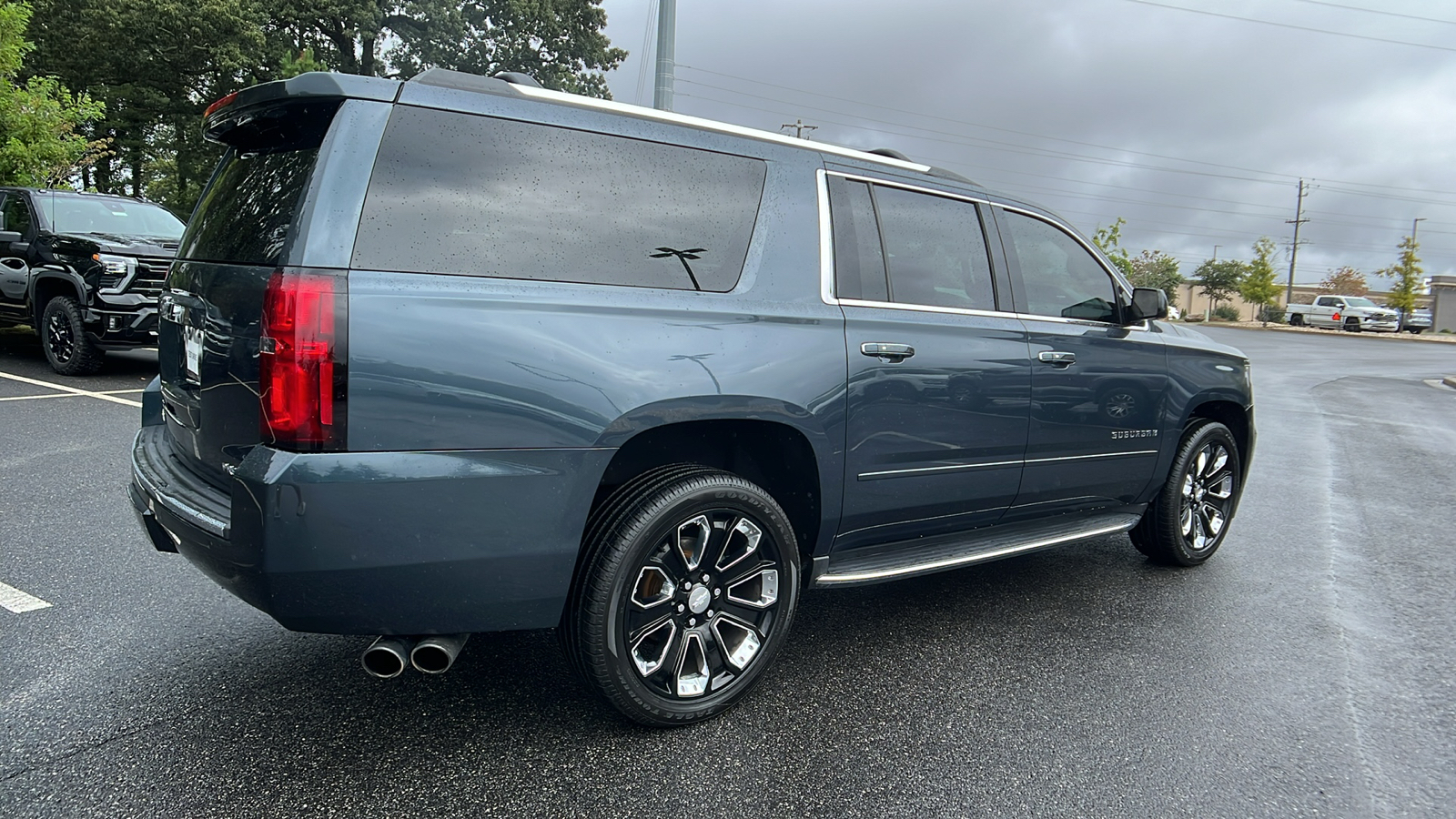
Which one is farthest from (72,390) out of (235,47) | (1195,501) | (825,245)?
(235,47)

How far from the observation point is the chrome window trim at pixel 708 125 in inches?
106

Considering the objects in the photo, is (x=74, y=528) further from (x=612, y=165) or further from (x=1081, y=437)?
(x=1081, y=437)

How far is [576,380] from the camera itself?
2.47 metres

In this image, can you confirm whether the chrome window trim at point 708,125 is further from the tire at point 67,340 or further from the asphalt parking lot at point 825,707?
the tire at point 67,340

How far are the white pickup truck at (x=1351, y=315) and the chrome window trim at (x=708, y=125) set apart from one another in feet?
175

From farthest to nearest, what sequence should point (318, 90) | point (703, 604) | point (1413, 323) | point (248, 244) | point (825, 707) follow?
point (1413, 323) → point (825, 707) → point (703, 604) → point (248, 244) → point (318, 90)

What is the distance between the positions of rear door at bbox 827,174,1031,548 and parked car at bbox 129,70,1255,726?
1 centimetres

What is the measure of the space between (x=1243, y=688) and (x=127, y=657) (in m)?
4.03

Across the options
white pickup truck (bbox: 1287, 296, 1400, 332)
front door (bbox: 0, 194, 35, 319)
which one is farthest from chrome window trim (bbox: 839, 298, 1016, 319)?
white pickup truck (bbox: 1287, 296, 1400, 332)

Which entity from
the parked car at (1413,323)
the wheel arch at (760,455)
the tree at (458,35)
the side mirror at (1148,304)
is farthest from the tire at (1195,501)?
the parked car at (1413,323)

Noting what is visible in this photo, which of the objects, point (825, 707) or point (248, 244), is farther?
point (825, 707)

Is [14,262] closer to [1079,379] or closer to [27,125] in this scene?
[27,125]

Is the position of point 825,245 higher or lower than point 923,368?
higher

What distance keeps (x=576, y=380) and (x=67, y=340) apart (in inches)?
369
